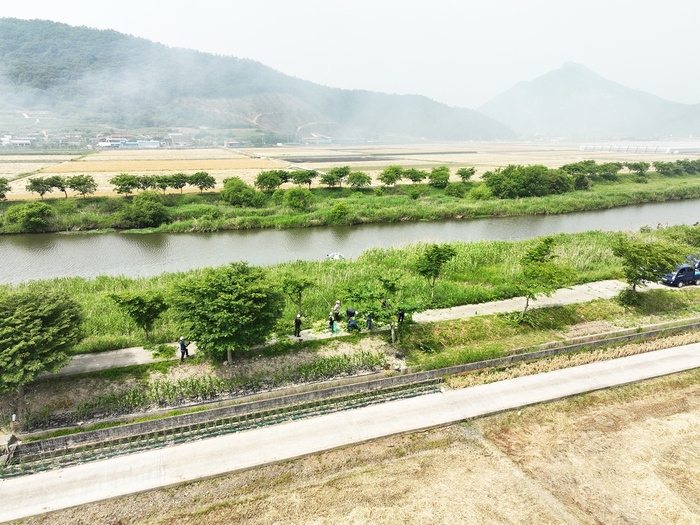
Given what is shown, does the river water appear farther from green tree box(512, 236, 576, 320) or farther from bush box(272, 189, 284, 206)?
green tree box(512, 236, 576, 320)

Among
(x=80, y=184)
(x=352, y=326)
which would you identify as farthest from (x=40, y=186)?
(x=352, y=326)

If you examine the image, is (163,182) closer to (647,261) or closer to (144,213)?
(144,213)

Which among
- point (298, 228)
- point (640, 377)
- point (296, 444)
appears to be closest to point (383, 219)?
point (298, 228)

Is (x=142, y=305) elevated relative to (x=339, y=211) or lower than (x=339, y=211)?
elevated

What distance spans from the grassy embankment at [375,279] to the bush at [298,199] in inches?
720

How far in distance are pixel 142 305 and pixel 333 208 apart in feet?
95.6

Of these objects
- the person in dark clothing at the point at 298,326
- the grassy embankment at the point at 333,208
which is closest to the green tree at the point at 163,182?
the grassy embankment at the point at 333,208

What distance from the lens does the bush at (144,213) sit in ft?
131

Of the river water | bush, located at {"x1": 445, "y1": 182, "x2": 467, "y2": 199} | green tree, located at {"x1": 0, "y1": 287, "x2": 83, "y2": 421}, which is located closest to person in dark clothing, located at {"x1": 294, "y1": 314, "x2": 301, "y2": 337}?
green tree, located at {"x1": 0, "y1": 287, "x2": 83, "y2": 421}

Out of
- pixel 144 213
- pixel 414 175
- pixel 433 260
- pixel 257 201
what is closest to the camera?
pixel 433 260

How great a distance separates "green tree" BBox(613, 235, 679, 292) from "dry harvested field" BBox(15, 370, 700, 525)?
358 inches

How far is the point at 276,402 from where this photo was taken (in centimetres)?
1335

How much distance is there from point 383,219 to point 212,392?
109ft

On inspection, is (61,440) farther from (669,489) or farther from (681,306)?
(681,306)
